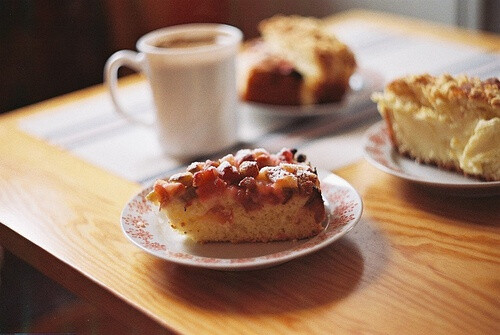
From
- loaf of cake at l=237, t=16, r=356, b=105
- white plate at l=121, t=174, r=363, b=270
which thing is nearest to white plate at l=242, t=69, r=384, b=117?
loaf of cake at l=237, t=16, r=356, b=105

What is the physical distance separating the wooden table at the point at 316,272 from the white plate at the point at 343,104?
0.82 ft

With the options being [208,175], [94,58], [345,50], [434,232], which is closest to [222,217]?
[208,175]

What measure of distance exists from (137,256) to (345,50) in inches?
29.9

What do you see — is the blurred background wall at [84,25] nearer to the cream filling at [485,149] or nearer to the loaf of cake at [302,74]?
the loaf of cake at [302,74]

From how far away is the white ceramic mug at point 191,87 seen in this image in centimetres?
127

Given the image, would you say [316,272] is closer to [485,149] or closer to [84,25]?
[485,149]

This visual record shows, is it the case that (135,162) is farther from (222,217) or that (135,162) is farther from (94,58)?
(94,58)

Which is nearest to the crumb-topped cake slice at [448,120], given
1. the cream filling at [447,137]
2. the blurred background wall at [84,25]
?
the cream filling at [447,137]

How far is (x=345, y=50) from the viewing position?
59.4 inches

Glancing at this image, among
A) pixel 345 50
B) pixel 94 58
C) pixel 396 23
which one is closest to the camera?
pixel 345 50

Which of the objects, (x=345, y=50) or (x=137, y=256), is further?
(x=345, y=50)

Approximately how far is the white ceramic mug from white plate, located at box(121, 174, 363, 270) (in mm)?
293

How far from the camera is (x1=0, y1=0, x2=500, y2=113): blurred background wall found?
2955 mm

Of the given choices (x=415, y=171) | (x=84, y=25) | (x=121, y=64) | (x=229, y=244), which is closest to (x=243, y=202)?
(x=229, y=244)
